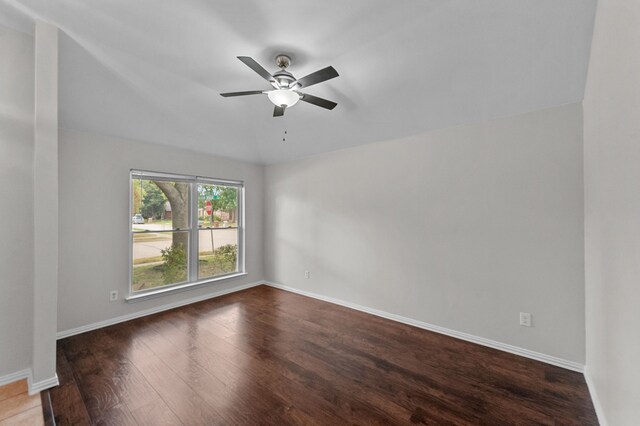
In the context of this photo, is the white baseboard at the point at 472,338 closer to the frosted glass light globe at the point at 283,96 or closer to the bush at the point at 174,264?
the bush at the point at 174,264

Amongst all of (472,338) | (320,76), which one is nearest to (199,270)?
(320,76)

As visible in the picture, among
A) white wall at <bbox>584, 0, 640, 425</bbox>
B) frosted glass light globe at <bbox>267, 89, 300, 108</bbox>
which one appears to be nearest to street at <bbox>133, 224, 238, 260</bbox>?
frosted glass light globe at <bbox>267, 89, 300, 108</bbox>

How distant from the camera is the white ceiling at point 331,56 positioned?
191 centimetres

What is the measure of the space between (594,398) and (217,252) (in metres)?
4.68

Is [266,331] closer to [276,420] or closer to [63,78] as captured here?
[276,420]

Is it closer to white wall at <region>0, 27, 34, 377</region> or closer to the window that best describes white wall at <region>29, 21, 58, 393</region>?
white wall at <region>0, 27, 34, 377</region>

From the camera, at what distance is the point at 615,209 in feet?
4.44

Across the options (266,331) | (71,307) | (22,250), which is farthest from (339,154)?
(71,307)

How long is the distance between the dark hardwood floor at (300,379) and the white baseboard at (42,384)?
0.24ft

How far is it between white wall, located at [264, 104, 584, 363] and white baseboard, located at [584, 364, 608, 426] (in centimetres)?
17

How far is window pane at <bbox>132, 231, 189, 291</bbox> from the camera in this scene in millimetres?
3662

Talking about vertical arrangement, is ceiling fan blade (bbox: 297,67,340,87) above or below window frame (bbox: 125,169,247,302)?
above

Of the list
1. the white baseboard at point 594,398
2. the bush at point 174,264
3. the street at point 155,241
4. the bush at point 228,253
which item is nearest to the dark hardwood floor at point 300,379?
the white baseboard at point 594,398

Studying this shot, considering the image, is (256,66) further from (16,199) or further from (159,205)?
(159,205)
